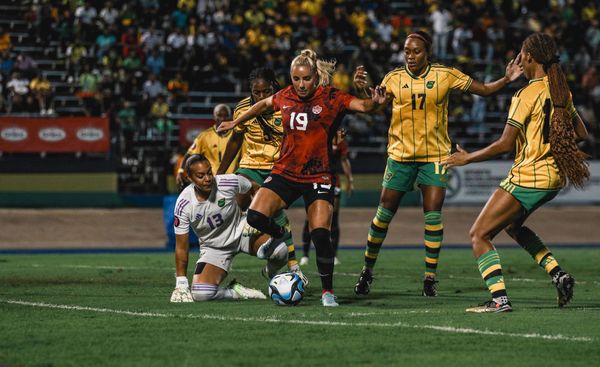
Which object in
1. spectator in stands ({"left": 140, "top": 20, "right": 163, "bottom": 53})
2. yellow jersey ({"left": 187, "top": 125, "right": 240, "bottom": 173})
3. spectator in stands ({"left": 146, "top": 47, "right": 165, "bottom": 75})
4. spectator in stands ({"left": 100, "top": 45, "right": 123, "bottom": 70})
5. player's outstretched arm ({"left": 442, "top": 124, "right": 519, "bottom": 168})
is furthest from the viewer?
spectator in stands ({"left": 140, "top": 20, "right": 163, "bottom": 53})

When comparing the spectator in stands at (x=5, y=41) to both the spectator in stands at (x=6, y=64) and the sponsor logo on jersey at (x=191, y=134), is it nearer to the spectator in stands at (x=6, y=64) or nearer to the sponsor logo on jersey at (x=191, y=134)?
the spectator in stands at (x=6, y=64)

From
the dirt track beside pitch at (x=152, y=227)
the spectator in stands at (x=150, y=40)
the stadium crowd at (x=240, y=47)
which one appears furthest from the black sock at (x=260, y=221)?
the spectator in stands at (x=150, y=40)

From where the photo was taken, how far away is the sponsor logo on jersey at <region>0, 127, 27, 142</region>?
27797mm

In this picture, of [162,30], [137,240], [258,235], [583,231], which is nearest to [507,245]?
[583,231]

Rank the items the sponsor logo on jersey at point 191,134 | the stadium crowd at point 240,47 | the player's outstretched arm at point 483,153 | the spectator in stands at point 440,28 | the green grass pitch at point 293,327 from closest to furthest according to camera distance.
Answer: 1. the green grass pitch at point 293,327
2. the player's outstretched arm at point 483,153
3. the sponsor logo on jersey at point 191,134
4. the stadium crowd at point 240,47
5. the spectator in stands at point 440,28

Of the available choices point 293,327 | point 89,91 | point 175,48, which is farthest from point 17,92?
point 293,327

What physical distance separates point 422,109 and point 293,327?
148 inches

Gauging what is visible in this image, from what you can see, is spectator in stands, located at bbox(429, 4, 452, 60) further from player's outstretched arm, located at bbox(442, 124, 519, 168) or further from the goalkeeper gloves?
player's outstretched arm, located at bbox(442, 124, 519, 168)

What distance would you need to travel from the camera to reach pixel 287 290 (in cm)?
1030

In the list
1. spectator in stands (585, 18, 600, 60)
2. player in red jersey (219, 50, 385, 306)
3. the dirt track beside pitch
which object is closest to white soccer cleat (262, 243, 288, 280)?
player in red jersey (219, 50, 385, 306)

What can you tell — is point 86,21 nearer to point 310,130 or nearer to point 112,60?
point 112,60

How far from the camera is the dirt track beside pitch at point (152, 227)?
2288 centimetres

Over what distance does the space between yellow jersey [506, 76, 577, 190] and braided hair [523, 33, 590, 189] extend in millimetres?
58

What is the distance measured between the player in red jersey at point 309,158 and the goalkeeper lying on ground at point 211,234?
0.71 metres
